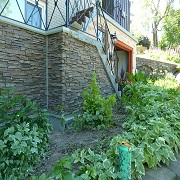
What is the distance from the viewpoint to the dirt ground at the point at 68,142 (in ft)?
5.26

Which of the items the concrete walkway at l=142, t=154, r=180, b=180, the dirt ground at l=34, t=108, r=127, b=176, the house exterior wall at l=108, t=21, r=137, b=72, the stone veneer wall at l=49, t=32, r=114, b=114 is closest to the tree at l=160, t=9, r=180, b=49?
the house exterior wall at l=108, t=21, r=137, b=72

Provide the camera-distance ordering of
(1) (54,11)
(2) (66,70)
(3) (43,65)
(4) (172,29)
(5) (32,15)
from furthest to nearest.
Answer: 1. (4) (172,29)
2. (1) (54,11)
3. (5) (32,15)
4. (3) (43,65)
5. (2) (66,70)

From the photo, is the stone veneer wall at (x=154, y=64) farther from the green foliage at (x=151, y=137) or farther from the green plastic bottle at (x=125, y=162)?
the green plastic bottle at (x=125, y=162)

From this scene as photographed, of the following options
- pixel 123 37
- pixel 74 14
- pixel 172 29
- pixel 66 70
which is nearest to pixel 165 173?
pixel 66 70

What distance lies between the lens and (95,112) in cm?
249

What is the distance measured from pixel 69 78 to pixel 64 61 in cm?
29

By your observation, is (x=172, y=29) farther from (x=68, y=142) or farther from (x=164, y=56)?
(x=68, y=142)

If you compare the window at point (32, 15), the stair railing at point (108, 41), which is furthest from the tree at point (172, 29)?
the window at point (32, 15)

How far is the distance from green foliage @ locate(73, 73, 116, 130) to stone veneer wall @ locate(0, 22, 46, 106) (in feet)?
2.53

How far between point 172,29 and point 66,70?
13161 mm

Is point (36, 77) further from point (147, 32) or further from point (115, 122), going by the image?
point (147, 32)

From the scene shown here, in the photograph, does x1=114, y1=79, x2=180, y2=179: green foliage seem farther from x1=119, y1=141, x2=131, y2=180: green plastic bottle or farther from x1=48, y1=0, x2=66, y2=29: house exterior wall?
A: x1=48, y1=0, x2=66, y2=29: house exterior wall

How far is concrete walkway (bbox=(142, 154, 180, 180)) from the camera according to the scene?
139 centimetres

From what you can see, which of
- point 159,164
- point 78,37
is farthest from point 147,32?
point 159,164
